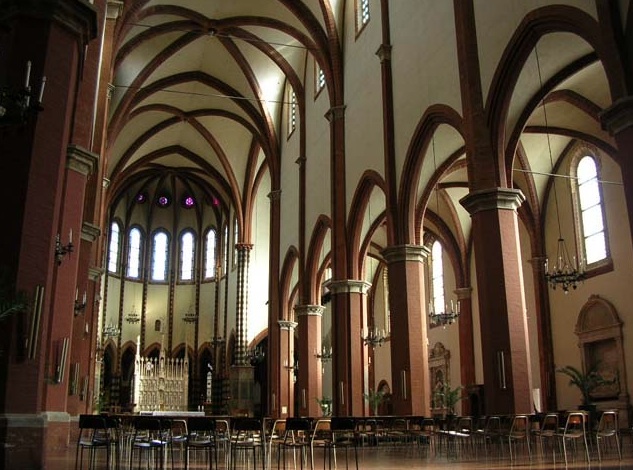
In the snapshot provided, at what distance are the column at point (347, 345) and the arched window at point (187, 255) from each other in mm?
22077

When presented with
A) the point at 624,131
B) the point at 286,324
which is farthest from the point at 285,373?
the point at 624,131

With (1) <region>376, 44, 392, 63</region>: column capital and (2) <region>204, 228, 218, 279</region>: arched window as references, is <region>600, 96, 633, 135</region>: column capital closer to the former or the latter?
(1) <region>376, 44, 392, 63</region>: column capital

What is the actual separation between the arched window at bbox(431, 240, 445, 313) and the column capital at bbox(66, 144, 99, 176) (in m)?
17.2

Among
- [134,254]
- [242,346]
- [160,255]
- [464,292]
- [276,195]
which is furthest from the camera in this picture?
[160,255]

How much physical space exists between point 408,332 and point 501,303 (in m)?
4.16

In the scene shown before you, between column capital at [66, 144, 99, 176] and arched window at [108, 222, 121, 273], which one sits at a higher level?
arched window at [108, 222, 121, 273]

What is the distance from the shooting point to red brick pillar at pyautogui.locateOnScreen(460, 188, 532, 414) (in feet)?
39.7

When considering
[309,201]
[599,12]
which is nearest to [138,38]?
[309,201]

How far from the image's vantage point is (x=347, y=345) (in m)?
20.2

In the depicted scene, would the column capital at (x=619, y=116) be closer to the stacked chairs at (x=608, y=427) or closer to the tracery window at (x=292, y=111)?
the stacked chairs at (x=608, y=427)

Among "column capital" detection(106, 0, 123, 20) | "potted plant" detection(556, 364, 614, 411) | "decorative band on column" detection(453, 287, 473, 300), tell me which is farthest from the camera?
"decorative band on column" detection(453, 287, 473, 300)

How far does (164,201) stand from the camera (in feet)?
137

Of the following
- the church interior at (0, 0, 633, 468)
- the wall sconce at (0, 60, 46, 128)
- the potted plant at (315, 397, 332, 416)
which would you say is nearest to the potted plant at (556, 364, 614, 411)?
the church interior at (0, 0, 633, 468)

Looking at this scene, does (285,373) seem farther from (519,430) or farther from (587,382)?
(519,430)
